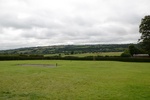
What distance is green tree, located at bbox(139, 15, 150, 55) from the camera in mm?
55312

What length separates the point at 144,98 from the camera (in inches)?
470

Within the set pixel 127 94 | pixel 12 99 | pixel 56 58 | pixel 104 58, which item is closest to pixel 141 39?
pixel 104 58

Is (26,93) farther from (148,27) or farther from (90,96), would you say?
(148,27)

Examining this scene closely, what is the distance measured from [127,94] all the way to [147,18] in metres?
47.7

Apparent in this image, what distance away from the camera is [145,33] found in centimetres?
5647

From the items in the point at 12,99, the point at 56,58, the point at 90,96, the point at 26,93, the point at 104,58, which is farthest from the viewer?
the point at 56,58

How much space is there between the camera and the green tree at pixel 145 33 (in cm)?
5531

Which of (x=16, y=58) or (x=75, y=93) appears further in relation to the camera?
(x=16, y=58)

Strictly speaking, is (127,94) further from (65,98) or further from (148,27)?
(148,27)

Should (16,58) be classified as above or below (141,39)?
below

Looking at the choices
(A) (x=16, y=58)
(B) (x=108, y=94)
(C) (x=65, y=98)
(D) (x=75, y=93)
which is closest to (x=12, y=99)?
(C) (x=65, y=98)

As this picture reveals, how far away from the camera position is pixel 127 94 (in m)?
13.2

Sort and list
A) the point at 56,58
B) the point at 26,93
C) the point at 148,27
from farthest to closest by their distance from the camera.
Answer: the point at 56,58, the point at 148,27, the point at 26,93

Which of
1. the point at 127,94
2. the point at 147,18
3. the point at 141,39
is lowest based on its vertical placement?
the point at 127,94
